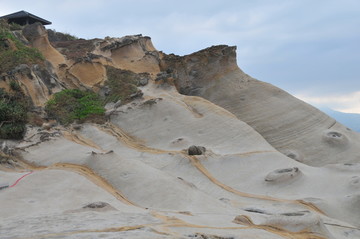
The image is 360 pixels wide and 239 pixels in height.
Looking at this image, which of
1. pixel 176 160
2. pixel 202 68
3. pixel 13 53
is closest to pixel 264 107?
pixel 202 68

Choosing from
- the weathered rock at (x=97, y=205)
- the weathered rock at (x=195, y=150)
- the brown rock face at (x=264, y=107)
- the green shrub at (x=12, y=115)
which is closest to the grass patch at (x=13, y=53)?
the green shrub at (x=12, y=115)

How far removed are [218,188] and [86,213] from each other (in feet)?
12.6

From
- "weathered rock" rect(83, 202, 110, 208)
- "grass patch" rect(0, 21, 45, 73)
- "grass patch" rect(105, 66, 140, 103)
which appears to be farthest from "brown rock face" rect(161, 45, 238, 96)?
"weathered rock" rect(83, 202, 110, 208)

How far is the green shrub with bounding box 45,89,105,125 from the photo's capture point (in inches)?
472

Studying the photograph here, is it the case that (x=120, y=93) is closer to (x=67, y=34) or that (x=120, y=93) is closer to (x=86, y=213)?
(x=86, y=213)

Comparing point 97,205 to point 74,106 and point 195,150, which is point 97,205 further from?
point 74,106

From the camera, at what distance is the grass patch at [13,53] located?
1299cm

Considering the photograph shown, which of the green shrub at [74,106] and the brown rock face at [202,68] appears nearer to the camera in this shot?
the green shrub at [74,106]

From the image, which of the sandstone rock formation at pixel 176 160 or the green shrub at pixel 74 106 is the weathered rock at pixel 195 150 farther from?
the green shrub at pixel 74 106

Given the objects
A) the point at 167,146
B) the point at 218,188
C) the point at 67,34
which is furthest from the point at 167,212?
the point at 67,34

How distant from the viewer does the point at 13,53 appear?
13.6m

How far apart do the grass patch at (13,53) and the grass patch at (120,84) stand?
2.12 m

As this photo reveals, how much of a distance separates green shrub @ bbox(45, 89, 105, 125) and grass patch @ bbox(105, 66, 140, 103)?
1.49ft

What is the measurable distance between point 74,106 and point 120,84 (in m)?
1.75
